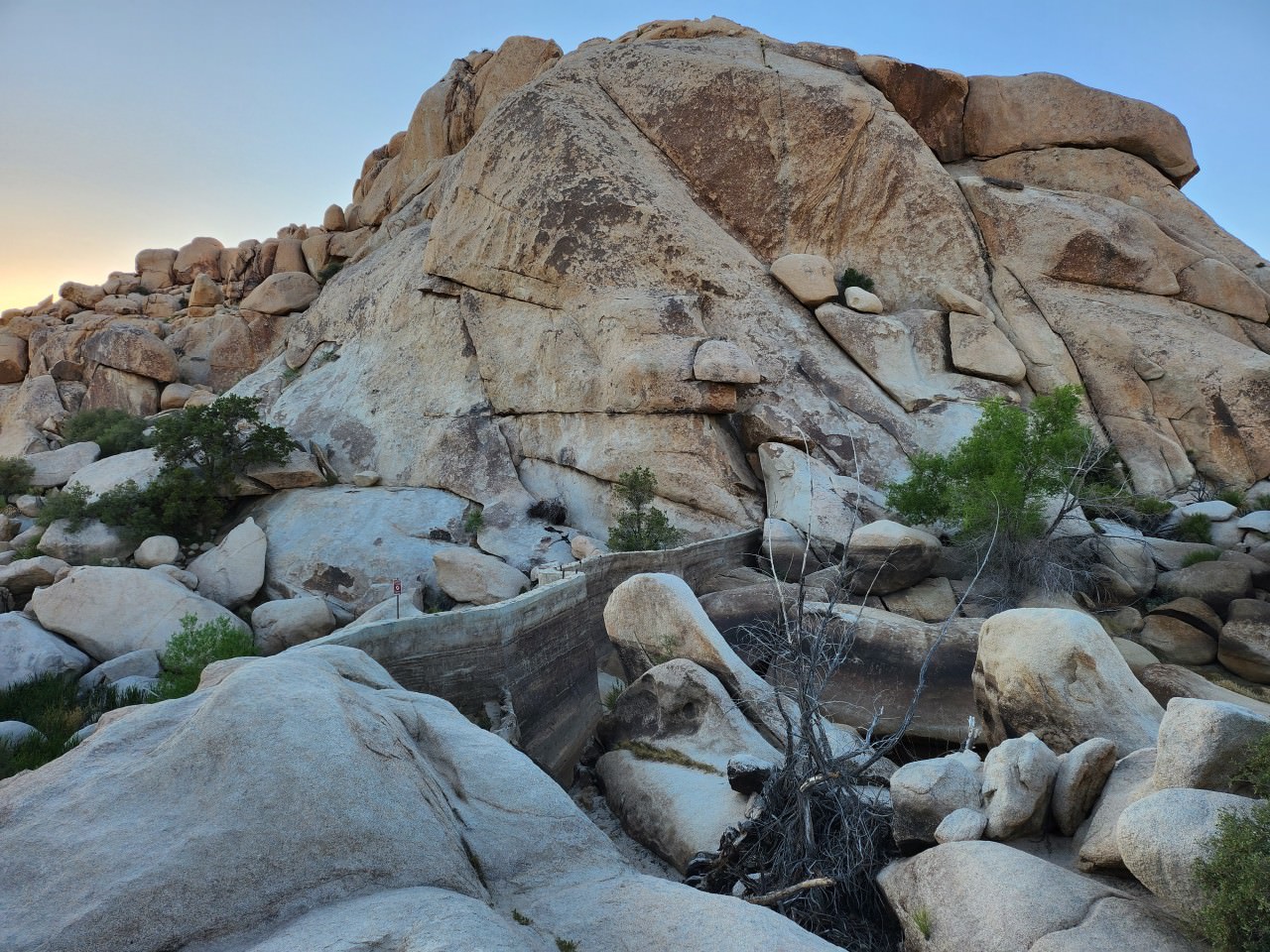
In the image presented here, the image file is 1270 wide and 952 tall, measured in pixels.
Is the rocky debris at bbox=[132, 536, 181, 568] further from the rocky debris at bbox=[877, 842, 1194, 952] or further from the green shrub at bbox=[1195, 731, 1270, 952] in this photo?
the green shrub at bbox=[1195, 731, 1270, 952]

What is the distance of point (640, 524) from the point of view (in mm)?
18797

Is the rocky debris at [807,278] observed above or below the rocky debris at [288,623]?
above

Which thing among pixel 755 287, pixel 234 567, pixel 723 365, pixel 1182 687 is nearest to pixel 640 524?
pixel 723 365

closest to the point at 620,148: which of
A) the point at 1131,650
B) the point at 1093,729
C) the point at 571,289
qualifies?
A: the point at 571,289

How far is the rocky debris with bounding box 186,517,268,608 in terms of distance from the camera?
1772cm

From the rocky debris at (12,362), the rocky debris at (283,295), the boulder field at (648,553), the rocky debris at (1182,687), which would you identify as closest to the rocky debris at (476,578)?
the boulder field at (648,553)

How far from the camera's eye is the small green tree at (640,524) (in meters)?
18.2

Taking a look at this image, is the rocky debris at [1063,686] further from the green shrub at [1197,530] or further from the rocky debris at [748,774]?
the green shrub at [1197,530]

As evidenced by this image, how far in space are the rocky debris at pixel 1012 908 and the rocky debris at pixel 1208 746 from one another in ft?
2.97

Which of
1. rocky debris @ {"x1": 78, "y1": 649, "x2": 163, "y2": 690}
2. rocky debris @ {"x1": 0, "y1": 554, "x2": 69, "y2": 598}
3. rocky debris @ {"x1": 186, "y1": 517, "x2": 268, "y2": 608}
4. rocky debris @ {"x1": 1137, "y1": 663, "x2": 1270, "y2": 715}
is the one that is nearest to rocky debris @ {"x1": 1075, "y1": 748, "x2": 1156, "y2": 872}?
rocky debris @ {"x1": 1137, "y1": 663, "x2": 1270, "y2": 715}

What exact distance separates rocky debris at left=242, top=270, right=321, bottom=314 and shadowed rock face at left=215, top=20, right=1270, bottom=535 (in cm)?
418

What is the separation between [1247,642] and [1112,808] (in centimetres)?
1104

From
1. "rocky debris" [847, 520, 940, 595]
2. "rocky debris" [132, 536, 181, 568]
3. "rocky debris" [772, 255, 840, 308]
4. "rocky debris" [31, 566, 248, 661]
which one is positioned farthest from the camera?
"rocky debris" [772, 255, 840, 308]

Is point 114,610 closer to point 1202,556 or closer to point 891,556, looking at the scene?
point 891,556
